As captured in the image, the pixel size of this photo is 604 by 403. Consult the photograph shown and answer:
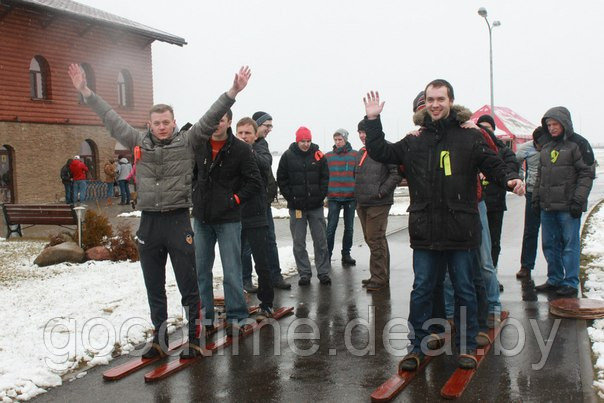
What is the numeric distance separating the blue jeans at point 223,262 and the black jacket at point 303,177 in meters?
2.43

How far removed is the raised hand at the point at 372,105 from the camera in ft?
15.6

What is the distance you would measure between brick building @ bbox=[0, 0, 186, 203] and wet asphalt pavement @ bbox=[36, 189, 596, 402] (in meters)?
21.1

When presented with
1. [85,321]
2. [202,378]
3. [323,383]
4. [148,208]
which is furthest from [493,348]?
[85,321]

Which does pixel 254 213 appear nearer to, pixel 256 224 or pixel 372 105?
pixel 256 224

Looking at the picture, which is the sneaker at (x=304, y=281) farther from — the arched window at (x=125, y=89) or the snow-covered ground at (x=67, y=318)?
the arched window at (x=125, y=89)

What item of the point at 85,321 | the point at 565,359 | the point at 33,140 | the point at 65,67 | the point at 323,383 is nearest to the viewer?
the point at 323,383

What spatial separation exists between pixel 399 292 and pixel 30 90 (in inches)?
889

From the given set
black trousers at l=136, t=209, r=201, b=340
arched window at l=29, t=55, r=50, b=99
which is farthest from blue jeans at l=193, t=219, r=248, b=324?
arched window at l=29, t=55, r=50, b=99

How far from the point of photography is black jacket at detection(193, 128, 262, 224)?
5.52m

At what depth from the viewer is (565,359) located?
4.81m

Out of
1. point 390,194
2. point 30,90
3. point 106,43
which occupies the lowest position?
point 390,194

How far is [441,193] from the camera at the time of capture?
15.4 ft

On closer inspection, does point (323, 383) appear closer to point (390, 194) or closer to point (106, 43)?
point (390, 194)

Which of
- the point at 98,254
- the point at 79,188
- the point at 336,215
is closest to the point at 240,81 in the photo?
the point at 336,215
